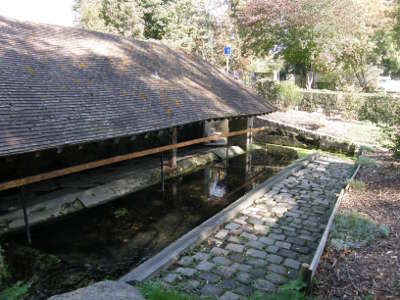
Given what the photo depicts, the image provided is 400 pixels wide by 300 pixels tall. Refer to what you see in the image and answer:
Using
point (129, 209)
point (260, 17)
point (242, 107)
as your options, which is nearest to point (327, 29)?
point (260, 17)

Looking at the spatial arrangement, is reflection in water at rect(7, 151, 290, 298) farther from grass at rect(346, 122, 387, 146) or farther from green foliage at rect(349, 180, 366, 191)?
grass at rect(346, 122, 387, 146)

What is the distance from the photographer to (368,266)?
167 inches

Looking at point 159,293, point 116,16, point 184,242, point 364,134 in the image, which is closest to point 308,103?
point 364,134

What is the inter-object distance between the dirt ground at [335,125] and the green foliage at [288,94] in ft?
3.93

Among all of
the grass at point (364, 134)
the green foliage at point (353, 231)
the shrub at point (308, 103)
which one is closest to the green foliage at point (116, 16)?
the shrub at point (308, 103)

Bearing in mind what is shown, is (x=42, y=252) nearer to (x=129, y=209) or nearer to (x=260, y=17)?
(x=129, y=209)

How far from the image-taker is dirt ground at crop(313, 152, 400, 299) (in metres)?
3.74

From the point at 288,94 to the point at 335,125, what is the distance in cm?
520

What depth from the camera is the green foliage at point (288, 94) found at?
21734 mm

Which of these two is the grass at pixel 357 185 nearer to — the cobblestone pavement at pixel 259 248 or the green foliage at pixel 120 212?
the cobblestone pavement at pixel 259 248

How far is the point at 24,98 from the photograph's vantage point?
631cm

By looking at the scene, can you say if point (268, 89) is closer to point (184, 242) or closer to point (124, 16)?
point (124, 16)

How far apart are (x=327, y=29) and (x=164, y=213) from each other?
1837 cm

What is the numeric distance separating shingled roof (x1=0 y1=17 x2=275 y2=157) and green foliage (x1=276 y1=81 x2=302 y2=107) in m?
10.1
